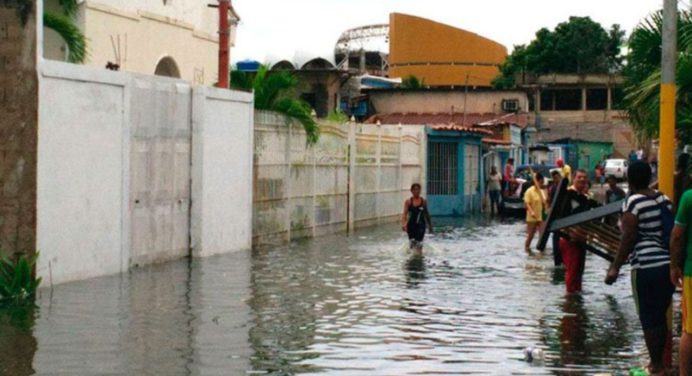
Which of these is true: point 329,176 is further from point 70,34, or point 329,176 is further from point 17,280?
point 17,280

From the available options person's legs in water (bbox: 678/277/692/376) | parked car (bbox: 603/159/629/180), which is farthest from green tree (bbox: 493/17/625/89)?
person's legs in water (bbox: 678/277/692/376)

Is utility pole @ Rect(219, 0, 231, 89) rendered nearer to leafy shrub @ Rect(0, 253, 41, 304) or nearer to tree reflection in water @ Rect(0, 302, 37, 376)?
leafy shrub @ Rect(0, 253, 41, 304)

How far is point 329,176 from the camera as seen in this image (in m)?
30.5

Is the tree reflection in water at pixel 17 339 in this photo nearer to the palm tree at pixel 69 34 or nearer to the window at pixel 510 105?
the palm tree at pixel 69 34

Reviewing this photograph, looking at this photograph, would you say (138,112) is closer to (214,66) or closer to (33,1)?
(33,1)

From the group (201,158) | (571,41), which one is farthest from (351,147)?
(571,41)

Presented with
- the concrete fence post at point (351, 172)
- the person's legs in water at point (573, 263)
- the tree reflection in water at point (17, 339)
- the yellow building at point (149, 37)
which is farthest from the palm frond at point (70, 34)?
the person's legs in water at point (573, 263)

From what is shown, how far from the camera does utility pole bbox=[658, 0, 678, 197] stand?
11633 mm

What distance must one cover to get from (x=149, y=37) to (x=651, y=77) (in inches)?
623

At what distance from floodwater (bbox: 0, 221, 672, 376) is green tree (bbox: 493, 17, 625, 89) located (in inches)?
2828

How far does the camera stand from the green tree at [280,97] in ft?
87.5

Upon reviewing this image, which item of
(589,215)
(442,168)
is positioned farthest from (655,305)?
(442,168)

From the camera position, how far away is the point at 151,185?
67.3 feet

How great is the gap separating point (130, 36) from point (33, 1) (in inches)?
588
